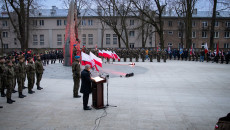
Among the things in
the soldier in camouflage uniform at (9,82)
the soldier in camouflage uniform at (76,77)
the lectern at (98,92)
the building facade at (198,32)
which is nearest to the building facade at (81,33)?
the building facade at (198,32)

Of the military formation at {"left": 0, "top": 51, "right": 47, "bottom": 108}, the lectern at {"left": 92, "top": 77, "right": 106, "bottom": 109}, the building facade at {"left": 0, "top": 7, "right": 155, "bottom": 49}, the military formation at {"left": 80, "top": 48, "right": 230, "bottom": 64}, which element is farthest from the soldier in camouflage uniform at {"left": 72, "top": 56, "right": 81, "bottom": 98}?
the building facade at {"left": 0, "top": 7, "right": 155, "bottom": 49}

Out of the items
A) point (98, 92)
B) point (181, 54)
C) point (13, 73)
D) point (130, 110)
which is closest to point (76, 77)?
point (98, 92)

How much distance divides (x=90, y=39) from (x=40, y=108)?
43349 mm

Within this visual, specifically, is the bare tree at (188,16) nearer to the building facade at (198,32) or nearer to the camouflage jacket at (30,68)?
the building facade at (198,32)

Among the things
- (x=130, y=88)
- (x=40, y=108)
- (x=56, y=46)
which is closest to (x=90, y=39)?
(x=56, y=46)

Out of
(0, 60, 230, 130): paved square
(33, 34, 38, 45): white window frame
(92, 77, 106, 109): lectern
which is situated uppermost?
(33, 34, 38, 45): white window frame

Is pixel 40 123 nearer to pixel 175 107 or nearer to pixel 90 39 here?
pixel 175 107

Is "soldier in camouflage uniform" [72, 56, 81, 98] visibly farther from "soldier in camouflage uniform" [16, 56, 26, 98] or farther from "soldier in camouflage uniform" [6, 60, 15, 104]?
"soldier in camouflage uniform" [6, 60, 15, 104]

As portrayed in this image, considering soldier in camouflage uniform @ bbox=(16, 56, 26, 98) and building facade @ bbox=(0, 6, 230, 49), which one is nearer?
soldier in camouflage uniform @ bbox=(16, 56, 26, 98)

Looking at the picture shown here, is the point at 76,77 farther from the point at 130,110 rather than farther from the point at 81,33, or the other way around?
the point at 81,33

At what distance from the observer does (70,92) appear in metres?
10.4

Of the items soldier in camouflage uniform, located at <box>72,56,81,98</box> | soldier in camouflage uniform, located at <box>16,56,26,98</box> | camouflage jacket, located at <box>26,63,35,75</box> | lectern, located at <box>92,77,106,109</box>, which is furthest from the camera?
camouflage jacket, located at <box>26,63,35,75</box>

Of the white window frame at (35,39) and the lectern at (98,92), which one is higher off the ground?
the white window frame at (35,39)

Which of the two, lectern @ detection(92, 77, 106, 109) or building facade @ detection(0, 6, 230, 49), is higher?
building facade @ detection(0, 6, 230, 49)
